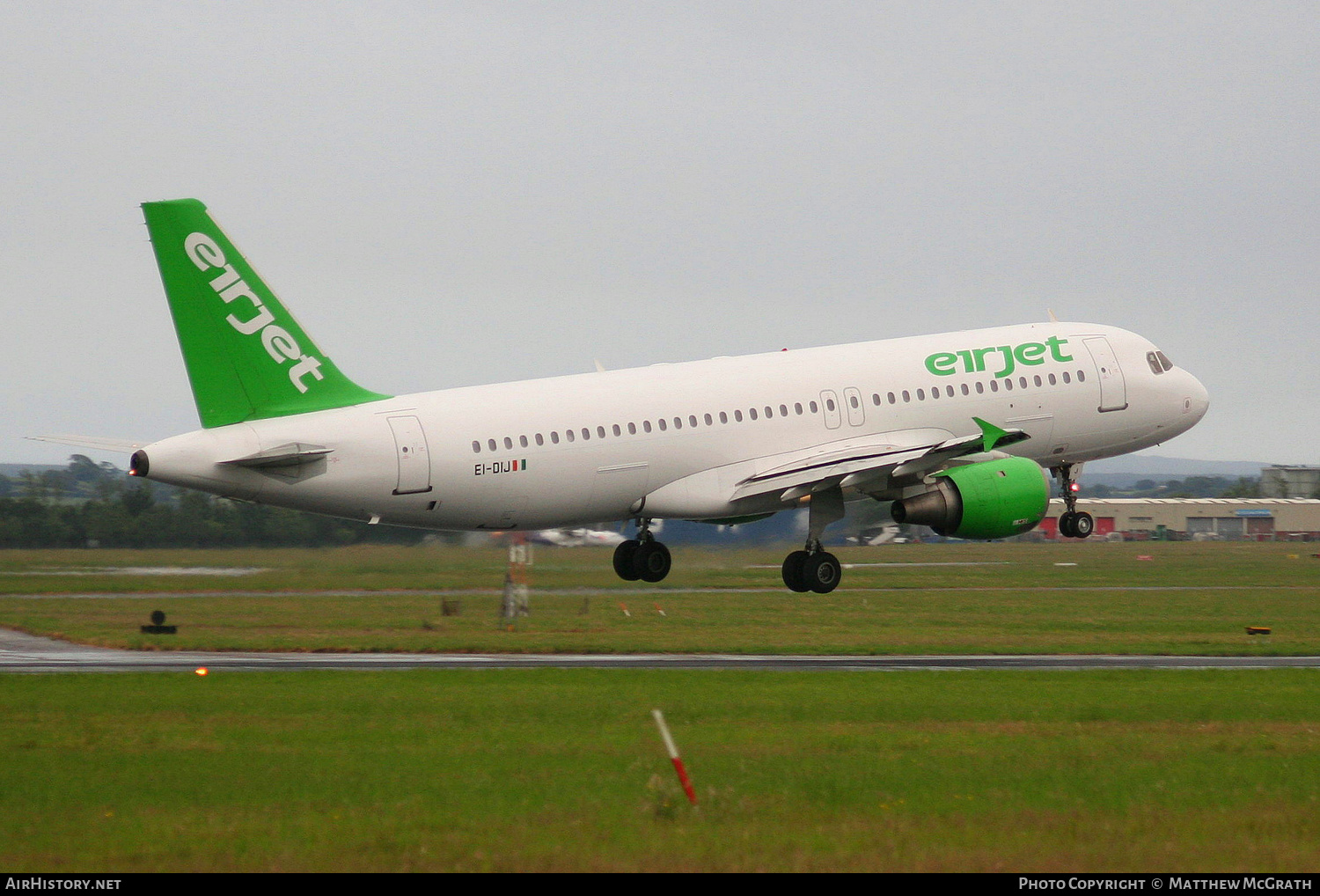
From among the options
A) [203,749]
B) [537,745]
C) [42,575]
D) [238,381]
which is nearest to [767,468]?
[238,381]

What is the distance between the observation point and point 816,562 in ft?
135

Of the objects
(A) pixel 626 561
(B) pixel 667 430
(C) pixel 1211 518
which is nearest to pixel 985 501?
(B) pixel 667 430

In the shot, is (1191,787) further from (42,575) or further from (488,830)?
(42,575)

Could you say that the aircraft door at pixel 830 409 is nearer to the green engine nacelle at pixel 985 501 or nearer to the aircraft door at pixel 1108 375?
the green engine nacelle at pixel 985 501

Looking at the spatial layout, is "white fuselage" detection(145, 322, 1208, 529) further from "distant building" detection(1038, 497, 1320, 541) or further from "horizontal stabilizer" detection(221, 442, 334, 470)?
"distant building" detection(1038, 497, 1320, 541)

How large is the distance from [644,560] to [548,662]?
3.97 metres

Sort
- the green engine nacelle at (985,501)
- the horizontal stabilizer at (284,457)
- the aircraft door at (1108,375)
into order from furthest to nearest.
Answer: the aircraft door at (1108,375) < the green engine nacelle at (985,501) < the horizontal stabilizer at (284,457)

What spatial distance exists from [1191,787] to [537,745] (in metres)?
9.85

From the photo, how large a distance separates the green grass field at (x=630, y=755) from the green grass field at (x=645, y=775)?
A: 0.08m

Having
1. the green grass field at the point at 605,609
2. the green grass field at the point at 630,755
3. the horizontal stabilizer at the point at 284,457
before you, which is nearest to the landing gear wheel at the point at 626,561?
the green grass field at the point at 630,755

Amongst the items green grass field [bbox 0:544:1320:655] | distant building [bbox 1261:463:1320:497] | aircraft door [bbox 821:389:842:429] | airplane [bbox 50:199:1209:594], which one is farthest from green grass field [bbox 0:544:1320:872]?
distant building [bbox 1261:463:1320:497]

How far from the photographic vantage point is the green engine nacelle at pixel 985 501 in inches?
1535

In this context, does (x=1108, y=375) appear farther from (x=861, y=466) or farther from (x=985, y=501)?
(x=861, y=466)

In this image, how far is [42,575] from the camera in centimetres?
5903
